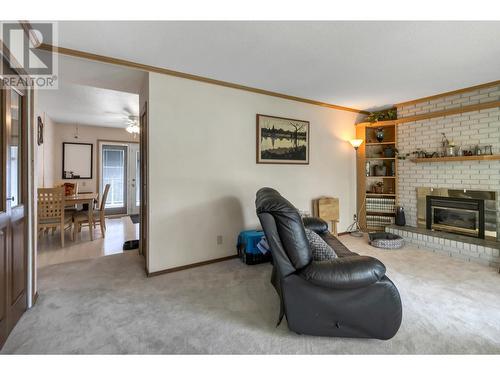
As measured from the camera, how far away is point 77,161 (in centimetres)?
609

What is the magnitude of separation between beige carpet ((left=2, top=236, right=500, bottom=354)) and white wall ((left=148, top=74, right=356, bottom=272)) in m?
0.43

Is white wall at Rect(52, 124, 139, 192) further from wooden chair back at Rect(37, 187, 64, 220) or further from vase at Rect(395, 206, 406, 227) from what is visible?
vase at Rect(395, 206, 406, 227)

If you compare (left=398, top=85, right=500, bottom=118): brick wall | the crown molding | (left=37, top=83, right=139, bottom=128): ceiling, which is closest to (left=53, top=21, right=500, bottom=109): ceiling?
the crown molding

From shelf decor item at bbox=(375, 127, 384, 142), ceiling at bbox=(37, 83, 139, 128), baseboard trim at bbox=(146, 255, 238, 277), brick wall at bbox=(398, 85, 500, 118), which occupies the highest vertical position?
ceiling at bbox=(37, 83, 139, 128)

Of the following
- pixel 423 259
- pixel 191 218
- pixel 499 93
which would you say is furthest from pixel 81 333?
pixel 499 93

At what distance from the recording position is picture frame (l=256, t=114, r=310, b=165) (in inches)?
142

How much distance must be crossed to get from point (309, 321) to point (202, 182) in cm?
208

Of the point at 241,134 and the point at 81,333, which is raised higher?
the point at 241,134

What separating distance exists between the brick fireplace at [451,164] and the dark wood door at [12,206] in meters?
4.93

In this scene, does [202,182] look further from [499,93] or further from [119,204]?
[119,204]

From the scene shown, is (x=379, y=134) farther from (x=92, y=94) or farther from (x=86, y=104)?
(x=86, y=104)

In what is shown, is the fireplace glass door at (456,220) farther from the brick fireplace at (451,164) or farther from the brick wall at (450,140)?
the brick wall at (450,140)
